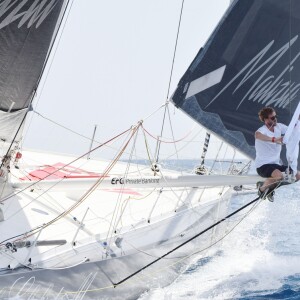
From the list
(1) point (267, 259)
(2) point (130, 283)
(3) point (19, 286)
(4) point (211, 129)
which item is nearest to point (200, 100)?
(4) point (211, 129)

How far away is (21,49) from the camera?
20.0 ft

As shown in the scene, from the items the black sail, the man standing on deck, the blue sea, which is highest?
the black sail

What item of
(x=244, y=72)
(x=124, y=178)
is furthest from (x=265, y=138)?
(x=124, y=178)

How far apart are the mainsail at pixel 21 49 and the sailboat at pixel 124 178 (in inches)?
0.5

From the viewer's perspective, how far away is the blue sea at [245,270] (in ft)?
21.2

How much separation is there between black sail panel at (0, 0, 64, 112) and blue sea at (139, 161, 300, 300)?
2786mm

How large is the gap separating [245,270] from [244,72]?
2.97m

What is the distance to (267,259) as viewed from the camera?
8305 millimetres

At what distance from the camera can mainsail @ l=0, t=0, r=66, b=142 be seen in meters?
5.79

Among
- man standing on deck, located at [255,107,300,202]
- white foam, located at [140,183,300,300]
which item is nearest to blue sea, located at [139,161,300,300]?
white foam, located at [140,183,300,300]

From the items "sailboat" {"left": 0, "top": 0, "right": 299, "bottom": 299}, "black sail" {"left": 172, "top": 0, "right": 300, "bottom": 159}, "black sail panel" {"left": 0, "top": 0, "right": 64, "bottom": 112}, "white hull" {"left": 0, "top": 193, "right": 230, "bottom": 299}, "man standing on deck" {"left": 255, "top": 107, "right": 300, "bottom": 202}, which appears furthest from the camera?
"black sail" {"left": 172, "top": 0, "right": 300, "bottom": 159}

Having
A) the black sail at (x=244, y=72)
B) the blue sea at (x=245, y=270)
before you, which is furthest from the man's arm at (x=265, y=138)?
the blue sea at (x=245, y=270)

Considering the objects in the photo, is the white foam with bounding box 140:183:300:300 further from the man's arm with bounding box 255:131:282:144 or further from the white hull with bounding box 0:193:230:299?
the man's arm with bounding box 255:131:282:144

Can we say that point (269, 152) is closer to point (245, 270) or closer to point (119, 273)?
point (119, 273)
